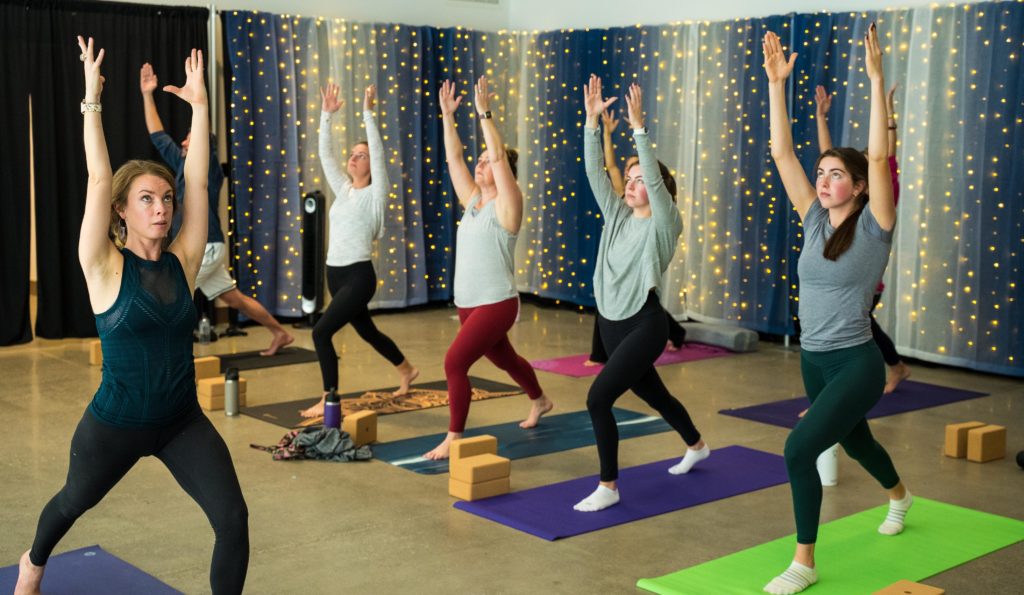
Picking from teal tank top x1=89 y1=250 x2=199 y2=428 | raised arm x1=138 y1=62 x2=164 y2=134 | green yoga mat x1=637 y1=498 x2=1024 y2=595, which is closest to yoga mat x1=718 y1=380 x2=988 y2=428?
green yoga mat x1=637 y1=498 x2=1024 y2=595

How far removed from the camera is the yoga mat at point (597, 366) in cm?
752

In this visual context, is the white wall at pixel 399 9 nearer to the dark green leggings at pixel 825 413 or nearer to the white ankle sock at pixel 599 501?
the white ankle sock at pixel 599 501

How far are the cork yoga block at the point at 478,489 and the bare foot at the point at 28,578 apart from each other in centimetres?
173

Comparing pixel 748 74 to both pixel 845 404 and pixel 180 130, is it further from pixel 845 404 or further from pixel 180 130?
pixel 845 404

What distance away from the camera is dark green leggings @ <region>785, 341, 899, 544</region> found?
3.66 metres

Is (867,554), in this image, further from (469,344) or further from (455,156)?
(455,156)

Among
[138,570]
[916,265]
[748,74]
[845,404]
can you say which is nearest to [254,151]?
[748,74]

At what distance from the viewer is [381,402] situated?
6488 millimetres

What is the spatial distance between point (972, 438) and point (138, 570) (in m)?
3.67

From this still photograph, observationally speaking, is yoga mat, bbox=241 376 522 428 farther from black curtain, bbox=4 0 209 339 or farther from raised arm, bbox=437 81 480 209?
black curtain, bbox=4 0 209 339

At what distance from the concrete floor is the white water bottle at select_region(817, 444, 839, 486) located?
0.26ft

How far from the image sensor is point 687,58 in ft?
29.3

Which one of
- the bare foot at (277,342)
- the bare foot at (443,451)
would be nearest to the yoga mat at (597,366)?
the bare foot at (277,342)

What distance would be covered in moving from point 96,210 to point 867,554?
9.04 ft
